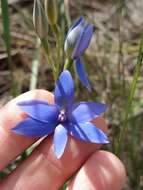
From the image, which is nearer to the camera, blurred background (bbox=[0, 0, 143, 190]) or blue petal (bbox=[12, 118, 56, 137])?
blue petal (bbox=[12, 118, 56, 137])

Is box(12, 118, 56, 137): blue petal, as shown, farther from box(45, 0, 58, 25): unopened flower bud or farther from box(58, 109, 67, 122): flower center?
box(45, 0, 58, 25): unopened flower bud

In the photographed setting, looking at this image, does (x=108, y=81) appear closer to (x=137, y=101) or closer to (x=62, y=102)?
(x=137, y=101)

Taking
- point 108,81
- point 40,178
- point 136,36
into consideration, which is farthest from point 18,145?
point 136,36

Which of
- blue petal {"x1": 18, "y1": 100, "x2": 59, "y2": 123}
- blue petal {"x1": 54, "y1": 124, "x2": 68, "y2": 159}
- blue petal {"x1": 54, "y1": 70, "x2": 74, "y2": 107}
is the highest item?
blue petal {"x1": 54, "y1": 70, "x2": 74, "y2": 107}

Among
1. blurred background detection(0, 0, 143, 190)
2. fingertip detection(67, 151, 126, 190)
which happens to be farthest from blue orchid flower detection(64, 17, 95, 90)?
blurred background detection(0, 0, 143, 190)

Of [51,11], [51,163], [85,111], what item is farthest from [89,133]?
[51,11]

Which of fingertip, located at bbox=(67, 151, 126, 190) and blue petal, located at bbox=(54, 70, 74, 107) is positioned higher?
blue petal, located at bbox=(54, 70, 74, 107)

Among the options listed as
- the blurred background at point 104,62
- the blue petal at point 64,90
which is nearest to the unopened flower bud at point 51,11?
the blue petal at point 64,90

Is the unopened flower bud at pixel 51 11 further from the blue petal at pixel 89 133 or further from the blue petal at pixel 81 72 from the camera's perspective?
the blue petal at pixel 89 133
